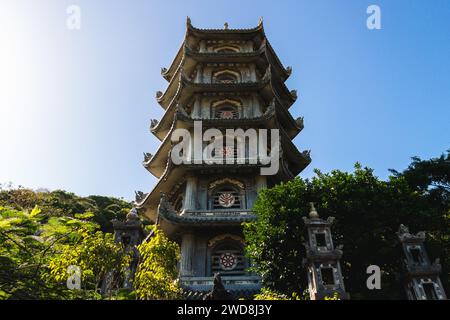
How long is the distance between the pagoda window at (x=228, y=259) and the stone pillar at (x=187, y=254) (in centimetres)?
96

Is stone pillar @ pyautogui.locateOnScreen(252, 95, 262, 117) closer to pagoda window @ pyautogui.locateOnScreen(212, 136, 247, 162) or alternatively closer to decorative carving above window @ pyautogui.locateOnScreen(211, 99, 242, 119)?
decorative carving above window @ pyautogui.locateOnScreen(211, 99, 242, 119)

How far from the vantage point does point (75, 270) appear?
6.95m

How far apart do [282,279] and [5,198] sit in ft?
107

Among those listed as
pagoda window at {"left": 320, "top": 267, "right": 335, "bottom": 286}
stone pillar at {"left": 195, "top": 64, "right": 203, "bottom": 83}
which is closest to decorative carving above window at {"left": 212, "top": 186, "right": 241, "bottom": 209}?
pagoda window at {"left": 320, "top": 267, "right": 335, "bottom": 286}

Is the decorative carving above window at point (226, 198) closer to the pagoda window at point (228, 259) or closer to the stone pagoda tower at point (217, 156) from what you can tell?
the stone pagoda tower at point (217, 156)

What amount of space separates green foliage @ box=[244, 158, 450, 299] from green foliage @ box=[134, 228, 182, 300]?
495 cm

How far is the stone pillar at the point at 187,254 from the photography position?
15.2 m

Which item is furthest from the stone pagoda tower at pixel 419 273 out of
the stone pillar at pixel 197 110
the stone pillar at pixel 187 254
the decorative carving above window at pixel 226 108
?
the stone pillar at pixel 197 110

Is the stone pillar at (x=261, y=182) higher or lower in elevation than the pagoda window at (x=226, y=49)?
lower

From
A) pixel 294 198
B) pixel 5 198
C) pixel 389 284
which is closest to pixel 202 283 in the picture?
pixel 294 198

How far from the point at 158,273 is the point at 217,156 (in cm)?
1156
